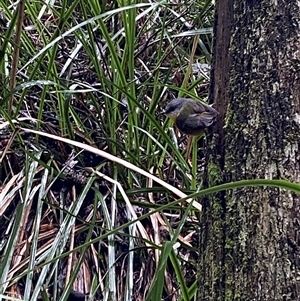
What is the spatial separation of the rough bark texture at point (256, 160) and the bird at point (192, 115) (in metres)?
0.02

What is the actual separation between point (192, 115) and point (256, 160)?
18 centimetres

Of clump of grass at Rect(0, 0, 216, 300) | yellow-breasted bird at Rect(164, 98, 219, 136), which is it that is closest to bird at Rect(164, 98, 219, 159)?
yellow-breasted bird at Rect(164, 98, 219, 136)

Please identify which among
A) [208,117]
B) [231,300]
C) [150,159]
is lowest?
[231,300]

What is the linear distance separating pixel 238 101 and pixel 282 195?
0.12 m

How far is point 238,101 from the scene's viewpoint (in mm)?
626

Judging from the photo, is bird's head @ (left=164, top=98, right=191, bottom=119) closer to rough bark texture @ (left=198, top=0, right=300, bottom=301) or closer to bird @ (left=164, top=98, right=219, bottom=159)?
bird @ (left=164, top=98, right=219, bottom=159)

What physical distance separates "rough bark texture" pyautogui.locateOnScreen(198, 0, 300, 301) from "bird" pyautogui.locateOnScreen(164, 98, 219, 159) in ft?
0.07

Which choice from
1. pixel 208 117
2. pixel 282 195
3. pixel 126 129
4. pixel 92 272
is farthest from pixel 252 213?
pixel 126 129

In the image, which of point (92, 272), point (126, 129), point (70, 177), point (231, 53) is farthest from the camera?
point (126, 129)

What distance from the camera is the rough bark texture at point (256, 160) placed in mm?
553

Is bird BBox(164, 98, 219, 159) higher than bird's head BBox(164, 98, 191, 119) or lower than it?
lower

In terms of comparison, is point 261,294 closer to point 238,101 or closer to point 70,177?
point 238,101

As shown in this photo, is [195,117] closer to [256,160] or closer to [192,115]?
[192,115]

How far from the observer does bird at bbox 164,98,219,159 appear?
0.68 metres
